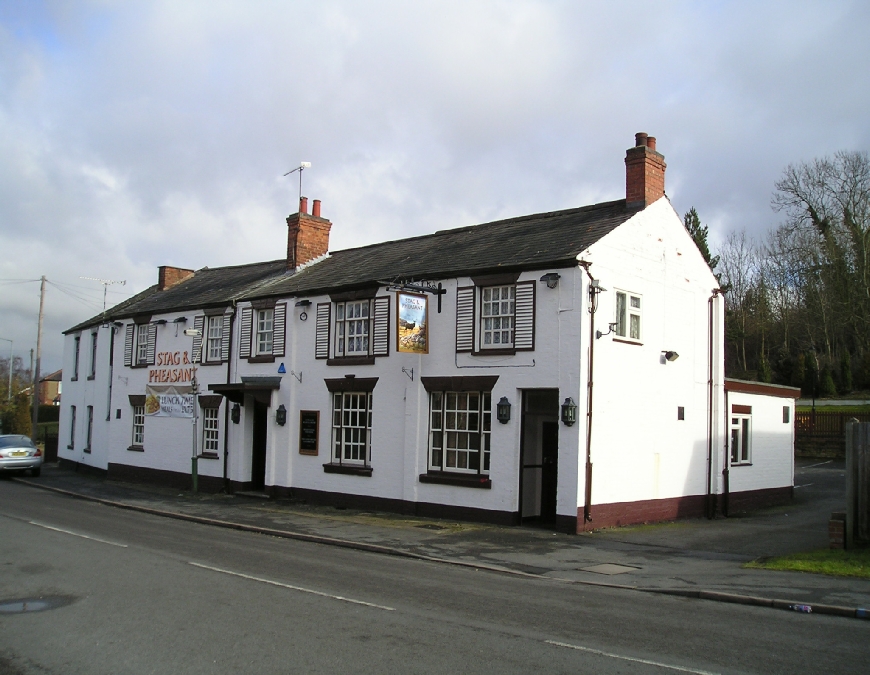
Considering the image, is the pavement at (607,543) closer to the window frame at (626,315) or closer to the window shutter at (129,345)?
the window frame at (626,315)

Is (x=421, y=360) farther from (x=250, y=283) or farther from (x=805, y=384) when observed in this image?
(x=805, y=384)

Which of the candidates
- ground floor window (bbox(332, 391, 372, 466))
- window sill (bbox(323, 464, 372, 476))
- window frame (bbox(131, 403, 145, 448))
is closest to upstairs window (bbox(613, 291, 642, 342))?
ground floor window (bbox(332, 391, 372, 466))

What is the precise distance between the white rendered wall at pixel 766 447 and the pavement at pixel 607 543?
0.94 meters

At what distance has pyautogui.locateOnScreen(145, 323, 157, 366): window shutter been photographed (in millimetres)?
29547

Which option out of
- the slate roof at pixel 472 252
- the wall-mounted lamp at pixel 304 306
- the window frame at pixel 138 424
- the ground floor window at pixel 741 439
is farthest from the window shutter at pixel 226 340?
the ground floor window at pixel 741 439

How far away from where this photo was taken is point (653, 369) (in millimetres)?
19688

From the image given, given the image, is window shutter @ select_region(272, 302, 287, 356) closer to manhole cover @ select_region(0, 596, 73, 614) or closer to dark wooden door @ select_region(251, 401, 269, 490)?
dark wooden door @ select_region(251, 401, 269, 490)

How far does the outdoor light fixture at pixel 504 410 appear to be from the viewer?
18109mm

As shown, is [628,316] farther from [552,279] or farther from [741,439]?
[741,439]

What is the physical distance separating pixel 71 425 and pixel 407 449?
24.3 m

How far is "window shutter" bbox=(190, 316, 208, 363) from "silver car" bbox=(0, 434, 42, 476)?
10.1 meters

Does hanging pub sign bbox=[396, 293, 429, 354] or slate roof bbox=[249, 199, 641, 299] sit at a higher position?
slate roof bbox=[249, 199, 641, 299]

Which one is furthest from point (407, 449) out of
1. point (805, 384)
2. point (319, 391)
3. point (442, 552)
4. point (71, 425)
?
point (805, 384)

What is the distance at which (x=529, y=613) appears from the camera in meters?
9.25
